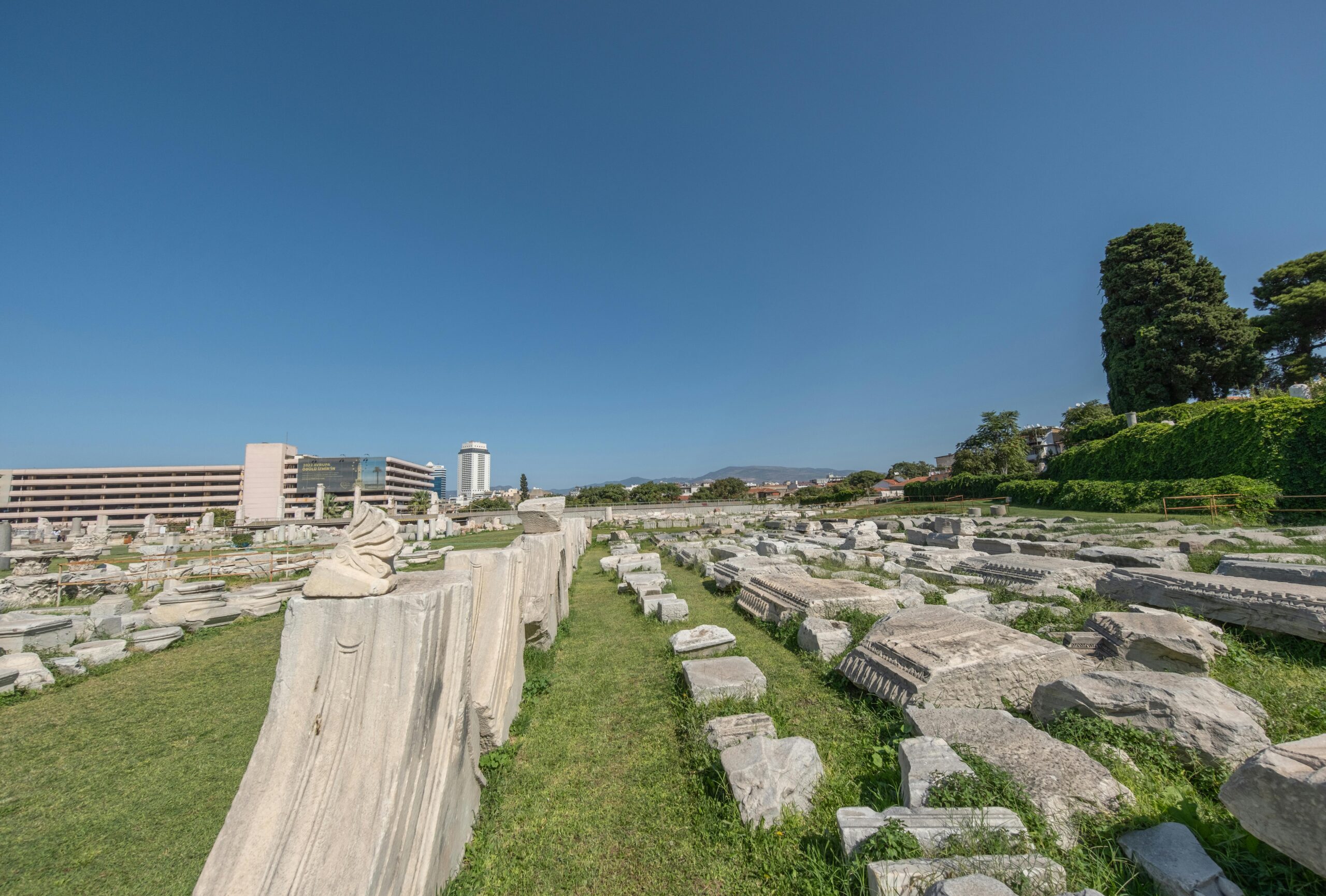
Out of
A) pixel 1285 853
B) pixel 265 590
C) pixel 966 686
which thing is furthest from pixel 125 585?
pixel 1285 853

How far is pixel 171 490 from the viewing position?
69125 mm

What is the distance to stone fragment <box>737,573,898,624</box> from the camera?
579 cm

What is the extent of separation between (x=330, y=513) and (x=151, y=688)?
47.5m

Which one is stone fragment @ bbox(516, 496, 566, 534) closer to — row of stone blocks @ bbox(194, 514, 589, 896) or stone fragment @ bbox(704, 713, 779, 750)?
stone fragment @ bbox(704, 713, 779, 750)

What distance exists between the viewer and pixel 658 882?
228 centimetres

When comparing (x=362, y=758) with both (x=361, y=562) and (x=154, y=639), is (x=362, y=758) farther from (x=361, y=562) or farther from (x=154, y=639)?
(x=154, y=639)

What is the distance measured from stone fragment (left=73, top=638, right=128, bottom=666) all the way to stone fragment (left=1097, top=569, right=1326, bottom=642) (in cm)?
1249

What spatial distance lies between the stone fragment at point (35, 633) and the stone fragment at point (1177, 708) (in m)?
11.1

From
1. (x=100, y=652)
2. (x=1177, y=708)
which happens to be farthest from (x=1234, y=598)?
(x=100, y=652)

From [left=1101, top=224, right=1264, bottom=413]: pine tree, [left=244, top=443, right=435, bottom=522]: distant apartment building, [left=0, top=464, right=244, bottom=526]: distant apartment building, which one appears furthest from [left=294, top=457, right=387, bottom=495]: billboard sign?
[left=1101, top=224, right=1264, bottom=413]: pine tree

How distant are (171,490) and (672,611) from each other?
9360cm

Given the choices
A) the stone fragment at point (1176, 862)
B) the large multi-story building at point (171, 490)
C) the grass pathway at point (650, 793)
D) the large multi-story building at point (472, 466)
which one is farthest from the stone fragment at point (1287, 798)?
the large multi-story building at point (472, 466)

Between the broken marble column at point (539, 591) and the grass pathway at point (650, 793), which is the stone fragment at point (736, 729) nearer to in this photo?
the grass pathway at point (650, 793)

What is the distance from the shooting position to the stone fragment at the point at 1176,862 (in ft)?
5.74
